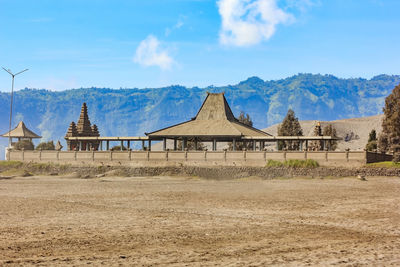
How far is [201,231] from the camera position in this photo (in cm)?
1772

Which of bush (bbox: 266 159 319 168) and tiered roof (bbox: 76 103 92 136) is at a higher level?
tiered roof (bbox: 76 103 92 136)

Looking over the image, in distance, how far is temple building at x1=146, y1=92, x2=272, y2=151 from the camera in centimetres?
6469

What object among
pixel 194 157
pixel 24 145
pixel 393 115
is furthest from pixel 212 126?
pixel 24 145

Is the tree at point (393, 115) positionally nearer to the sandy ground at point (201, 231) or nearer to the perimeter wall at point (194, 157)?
the perimeter wall at point (194, 157)

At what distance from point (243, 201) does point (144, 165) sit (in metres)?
33.8

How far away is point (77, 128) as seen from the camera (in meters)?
87.8

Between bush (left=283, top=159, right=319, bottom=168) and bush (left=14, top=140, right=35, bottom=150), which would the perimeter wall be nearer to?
bush (left=283, top=159, right=319, bottom=168)

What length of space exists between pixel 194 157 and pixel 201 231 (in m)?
40.9

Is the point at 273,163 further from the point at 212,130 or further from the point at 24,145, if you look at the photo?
the point at 24,145

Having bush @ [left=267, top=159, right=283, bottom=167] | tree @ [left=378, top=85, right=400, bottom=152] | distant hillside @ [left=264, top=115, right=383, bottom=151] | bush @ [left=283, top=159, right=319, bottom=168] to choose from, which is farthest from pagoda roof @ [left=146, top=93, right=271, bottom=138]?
distant hillside @ [left=264, top=115, right=383, bottom=151]

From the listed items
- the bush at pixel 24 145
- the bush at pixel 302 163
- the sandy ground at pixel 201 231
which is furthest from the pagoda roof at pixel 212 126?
the sandy ground at pixel 201 231

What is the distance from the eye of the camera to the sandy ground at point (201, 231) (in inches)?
529

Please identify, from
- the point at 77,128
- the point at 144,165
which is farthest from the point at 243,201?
the point at 77,128

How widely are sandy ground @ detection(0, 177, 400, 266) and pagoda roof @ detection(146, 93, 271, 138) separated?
35616mm
